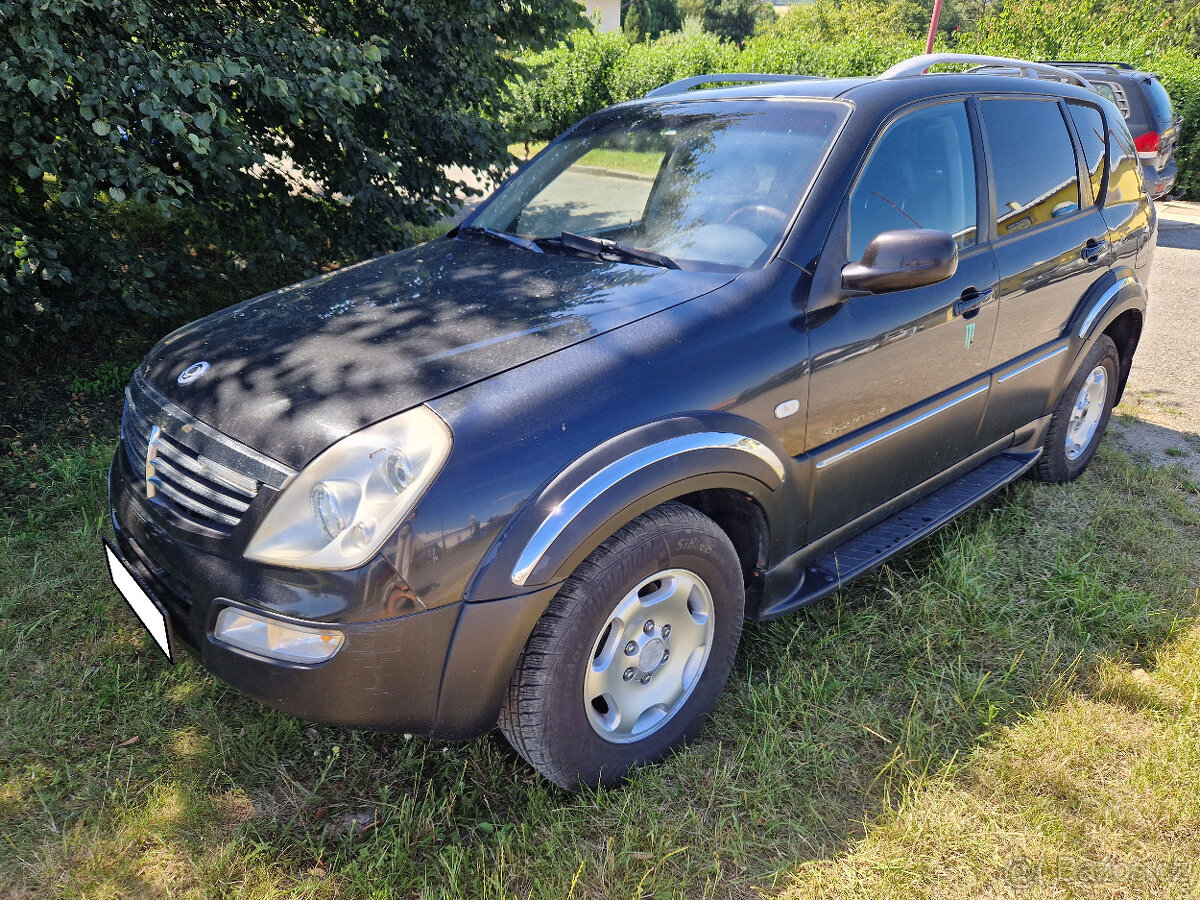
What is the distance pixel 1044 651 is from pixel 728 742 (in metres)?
1.23

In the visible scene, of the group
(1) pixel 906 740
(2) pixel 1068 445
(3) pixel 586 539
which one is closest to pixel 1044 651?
(1) pixel 906 740

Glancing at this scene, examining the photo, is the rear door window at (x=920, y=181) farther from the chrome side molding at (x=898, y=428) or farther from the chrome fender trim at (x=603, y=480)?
the chrome fender trim at (x=603, y=480)

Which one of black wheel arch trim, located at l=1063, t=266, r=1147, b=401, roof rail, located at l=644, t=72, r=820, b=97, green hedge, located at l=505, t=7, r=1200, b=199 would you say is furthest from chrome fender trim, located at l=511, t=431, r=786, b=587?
green hedge, located at l=505, t=7, r=1200, b=199

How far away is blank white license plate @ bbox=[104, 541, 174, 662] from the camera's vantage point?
210 cm

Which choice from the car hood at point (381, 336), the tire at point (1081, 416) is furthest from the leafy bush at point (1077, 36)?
the car hood at point (381, 336)

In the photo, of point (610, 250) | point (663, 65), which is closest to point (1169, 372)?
point (610, 250)

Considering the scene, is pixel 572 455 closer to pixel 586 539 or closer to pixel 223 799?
pixel 586 539

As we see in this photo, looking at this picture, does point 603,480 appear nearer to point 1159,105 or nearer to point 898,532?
point 898,532

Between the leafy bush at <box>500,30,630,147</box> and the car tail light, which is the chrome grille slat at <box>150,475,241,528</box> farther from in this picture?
the leafy bush at <box>500,30,630,147</box>

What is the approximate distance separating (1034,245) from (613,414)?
225 cm

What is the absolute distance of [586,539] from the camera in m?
1.95

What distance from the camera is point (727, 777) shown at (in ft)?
7.70

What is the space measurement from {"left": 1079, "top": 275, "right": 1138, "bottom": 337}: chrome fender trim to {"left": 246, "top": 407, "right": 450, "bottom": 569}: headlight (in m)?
3.11

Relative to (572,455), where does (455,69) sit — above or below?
above
